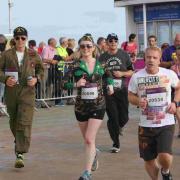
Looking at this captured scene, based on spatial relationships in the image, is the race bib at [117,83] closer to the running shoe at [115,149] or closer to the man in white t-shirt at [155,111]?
the running shoe at [115,149]

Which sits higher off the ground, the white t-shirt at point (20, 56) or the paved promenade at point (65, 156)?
the white t-shirt at point (20, 56)

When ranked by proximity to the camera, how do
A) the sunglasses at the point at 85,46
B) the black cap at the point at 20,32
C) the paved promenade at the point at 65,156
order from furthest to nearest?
the black cap at the point at 20,32 → the paved promenade at the point at 65,156 → the sunglasses at the point at 85,46

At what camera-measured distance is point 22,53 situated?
877cm

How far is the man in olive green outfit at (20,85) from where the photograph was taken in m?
8.66

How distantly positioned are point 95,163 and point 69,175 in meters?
0.40

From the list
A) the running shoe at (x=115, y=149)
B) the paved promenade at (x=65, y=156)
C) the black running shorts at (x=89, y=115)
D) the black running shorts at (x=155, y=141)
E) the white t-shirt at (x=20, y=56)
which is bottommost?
the paved promenade at (x=65, y=156)

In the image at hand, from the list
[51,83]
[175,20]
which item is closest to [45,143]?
[51,83]

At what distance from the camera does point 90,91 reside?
26.3 ft

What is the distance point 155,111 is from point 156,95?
7.0 inches

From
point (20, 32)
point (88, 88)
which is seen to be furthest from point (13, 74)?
point (88, 88)

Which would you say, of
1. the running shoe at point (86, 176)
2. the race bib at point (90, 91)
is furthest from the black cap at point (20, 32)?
the running shoe at point (86, 176)

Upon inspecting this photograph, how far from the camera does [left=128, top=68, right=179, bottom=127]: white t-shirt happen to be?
6.66 metres

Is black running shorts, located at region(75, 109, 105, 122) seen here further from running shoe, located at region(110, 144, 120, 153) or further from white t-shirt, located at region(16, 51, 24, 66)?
running shoe, located at region(110, 144, 120, 153)

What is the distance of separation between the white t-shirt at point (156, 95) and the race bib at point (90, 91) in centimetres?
133
